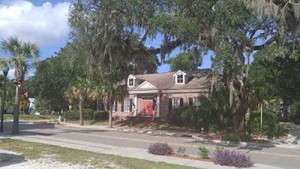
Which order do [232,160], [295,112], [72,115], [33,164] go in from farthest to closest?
[72,115] → [295,112] → [232,160] → [33,164]

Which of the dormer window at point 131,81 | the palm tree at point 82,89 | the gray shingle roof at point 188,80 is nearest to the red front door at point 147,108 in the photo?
the gray shingle roof at point 188,80

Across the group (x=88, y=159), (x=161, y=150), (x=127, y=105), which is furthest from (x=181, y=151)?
(x=127, y=105)

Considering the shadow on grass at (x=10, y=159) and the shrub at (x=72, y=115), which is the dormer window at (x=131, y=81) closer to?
the shrub at (x=72, y=115)

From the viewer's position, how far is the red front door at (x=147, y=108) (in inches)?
1665

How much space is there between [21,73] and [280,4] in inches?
588

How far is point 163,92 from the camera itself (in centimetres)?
4150

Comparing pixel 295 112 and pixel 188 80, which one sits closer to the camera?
pixel 295 112

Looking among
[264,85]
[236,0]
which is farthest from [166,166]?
[264,85]

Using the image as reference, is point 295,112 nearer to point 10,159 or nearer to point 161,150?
point 161,150

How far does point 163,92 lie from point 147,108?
2.51 meters

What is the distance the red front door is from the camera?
42281 millimetres

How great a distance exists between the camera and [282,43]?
75.6 ft

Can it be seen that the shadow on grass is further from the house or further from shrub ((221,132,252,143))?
the house

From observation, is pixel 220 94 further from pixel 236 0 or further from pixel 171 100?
pixel 236 0
